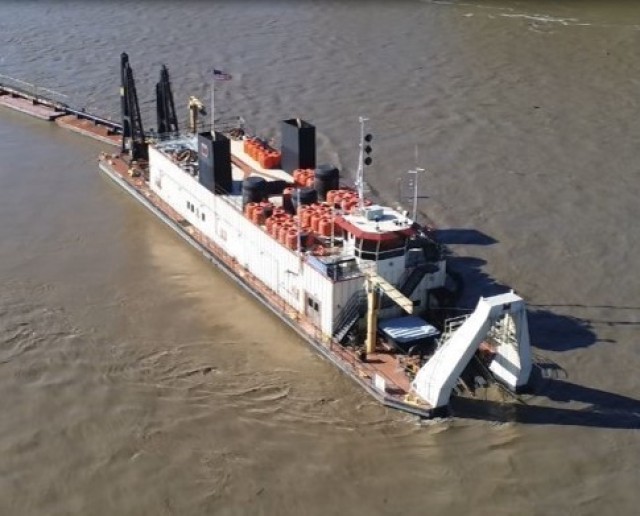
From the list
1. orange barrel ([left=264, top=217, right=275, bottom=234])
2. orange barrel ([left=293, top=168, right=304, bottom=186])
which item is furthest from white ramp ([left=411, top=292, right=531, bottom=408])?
orange barrel ([left=293, top=168, right=304, bottom=186])

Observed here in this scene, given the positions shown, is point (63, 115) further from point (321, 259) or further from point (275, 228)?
point (321, 259)

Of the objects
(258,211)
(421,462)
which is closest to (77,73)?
(258,211)

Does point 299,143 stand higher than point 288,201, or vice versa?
point 299,143

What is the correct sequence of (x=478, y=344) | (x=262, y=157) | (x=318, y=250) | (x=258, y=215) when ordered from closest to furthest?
(x=478, y=344) → (x=318, y=250) → (x=258, y=215) → (x=262, y=157)

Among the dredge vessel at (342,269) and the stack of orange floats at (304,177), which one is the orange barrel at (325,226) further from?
the stack of orange floats at (304,177)

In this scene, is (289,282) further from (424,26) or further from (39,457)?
(424,26)

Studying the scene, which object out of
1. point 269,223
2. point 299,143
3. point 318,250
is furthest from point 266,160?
point 318,250
